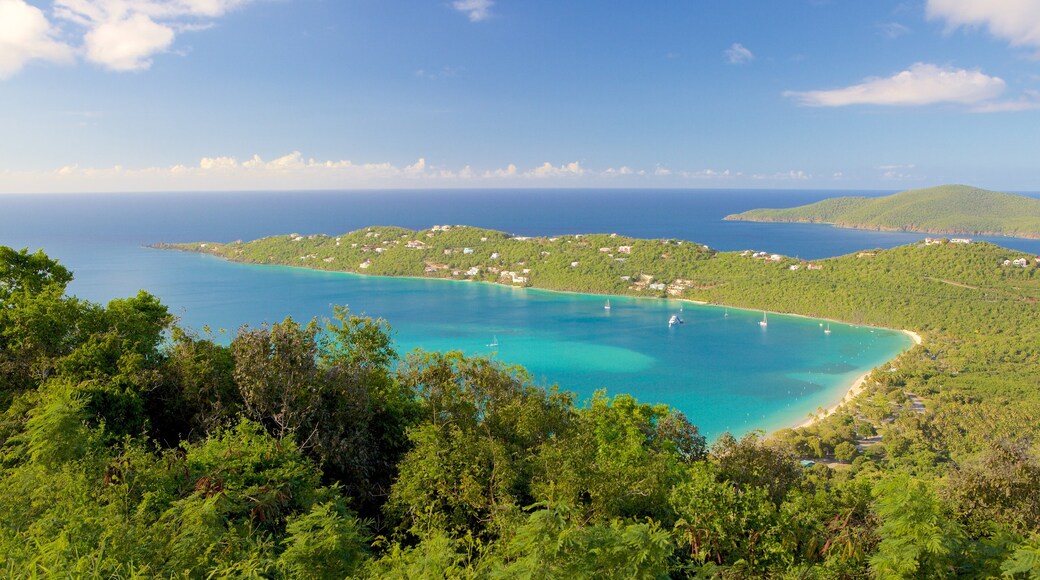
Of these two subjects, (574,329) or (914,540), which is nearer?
(914,540)

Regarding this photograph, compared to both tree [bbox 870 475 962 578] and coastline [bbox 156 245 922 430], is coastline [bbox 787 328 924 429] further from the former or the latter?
tree [bbox 870 475 962 578]

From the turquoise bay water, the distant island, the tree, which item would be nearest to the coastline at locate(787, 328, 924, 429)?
the turquoise bay water

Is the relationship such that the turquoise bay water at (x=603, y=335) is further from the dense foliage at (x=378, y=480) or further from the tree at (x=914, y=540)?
the tree at (x=914, y=540)

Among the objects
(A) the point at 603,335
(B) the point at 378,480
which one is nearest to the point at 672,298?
(A) the point at 603,335

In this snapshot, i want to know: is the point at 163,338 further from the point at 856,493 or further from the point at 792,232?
the point at 792,232

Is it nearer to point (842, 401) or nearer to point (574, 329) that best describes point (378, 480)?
point (842, 401)

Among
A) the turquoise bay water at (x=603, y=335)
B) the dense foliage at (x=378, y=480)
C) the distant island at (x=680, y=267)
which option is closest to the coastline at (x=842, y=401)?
the turquoise bay water at (x=603, y=335)
